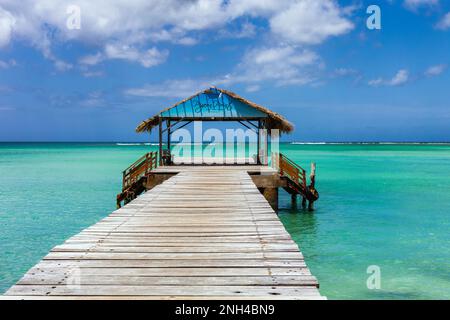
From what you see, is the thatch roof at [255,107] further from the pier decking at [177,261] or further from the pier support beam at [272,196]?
the pier decking at [177,261]

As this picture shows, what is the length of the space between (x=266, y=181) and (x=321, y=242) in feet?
12.3

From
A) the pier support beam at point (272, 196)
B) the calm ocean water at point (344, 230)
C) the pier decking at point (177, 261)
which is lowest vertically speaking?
the calm ocean water at point (344, 230)

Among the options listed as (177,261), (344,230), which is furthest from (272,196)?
(177,261)

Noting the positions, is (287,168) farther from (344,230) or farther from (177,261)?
(177,261)

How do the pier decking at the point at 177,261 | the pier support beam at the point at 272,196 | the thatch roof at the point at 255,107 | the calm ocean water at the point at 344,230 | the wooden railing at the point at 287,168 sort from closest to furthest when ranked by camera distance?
the pier decking at the point at 177,261 < the calm ocean water at the point at 344,230 < the pier support beam at the point at 272,196 < the wooden railing at the point at 287,168 < the thatch roof at the point at 255,107

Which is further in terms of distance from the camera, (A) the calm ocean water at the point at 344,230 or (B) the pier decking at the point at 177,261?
(A) the calm ocean water at the point at 344,230

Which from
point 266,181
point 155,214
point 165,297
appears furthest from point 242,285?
point 266,181

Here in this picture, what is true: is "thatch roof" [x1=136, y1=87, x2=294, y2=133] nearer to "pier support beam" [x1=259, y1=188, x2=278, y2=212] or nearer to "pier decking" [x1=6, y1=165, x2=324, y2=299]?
"pier support beam" [x1=259, y1=188, x2=278, y2=212]

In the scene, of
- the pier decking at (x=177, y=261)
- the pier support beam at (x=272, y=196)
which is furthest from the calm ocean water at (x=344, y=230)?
the pier decking at (x=177, y=261)

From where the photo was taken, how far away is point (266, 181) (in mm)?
15898

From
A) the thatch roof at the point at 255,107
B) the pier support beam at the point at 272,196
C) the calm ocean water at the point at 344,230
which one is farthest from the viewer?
the thatch roof at the point at 255,107

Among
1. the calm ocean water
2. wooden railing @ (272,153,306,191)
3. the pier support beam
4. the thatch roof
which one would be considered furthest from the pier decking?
the thatch roof

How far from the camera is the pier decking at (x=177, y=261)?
367cm

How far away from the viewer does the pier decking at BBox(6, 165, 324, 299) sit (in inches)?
144
